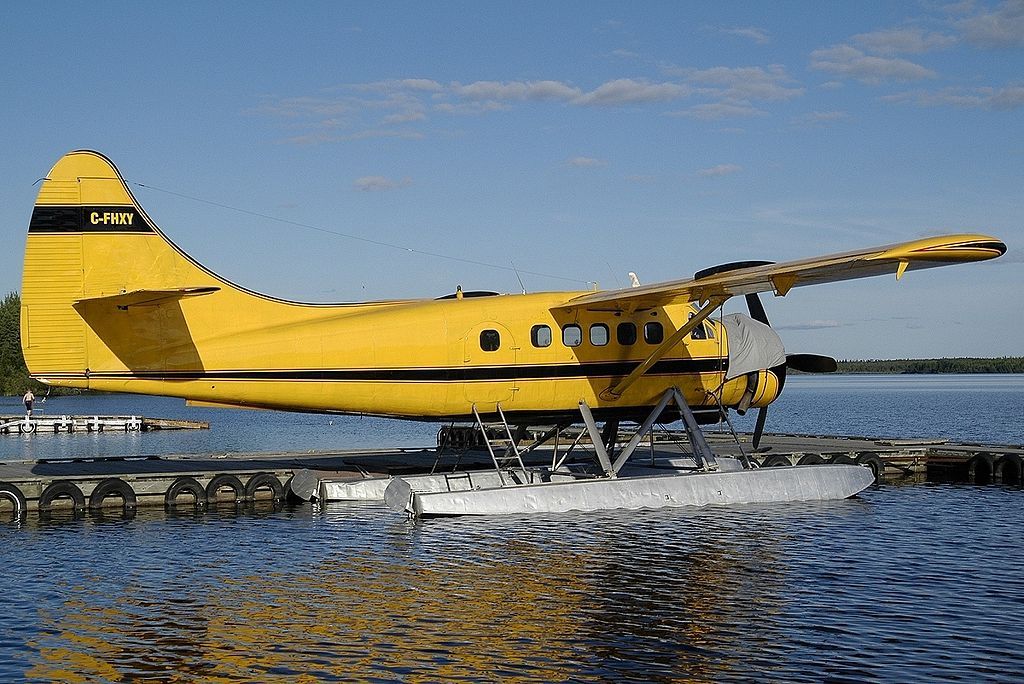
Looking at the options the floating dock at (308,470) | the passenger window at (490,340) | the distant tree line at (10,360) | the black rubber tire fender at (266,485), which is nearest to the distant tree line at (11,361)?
the distant tree line at (10,360)

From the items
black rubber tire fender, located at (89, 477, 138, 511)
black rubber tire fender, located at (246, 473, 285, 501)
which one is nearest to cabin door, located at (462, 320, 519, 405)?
black rubber tire fender, located at (246, 473, 285, 501)

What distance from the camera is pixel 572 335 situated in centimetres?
2147

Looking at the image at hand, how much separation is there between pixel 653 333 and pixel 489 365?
3.63 metres

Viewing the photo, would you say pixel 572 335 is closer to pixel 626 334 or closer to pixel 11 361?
pixel 626 334

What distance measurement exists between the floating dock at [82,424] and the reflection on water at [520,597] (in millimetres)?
39516

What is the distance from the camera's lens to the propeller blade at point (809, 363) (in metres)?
23.5

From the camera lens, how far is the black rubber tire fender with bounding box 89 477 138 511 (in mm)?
21812

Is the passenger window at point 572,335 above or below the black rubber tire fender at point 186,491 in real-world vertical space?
above

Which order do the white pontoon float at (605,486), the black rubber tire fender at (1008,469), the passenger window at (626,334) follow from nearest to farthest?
the white pontoon float at (605,486) → the passenger window at (626,334) → the black rubber tire fender at (1008,469)

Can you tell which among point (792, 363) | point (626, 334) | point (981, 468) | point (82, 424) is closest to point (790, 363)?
point (792, 363)

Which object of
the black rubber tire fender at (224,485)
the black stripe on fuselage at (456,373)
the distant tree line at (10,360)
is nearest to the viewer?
the black stripe on fuselage at (456,373)

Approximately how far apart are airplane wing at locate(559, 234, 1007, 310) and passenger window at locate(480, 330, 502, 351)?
152cm

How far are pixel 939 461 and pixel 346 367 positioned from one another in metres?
18.2

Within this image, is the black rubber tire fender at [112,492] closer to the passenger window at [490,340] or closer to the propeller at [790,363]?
the passenger window at [490,340]
